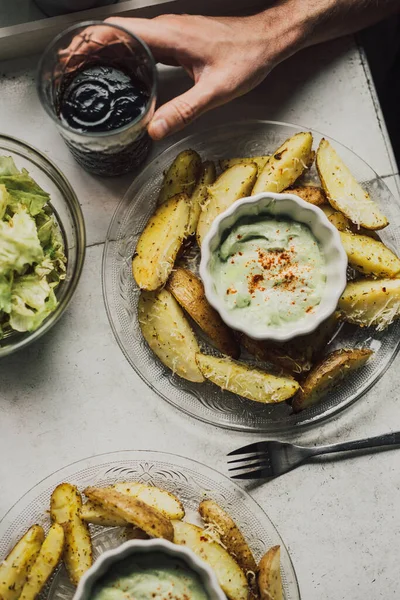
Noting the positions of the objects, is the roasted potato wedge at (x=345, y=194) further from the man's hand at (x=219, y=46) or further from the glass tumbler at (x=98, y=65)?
the glass tumbler at (x=98, y=65)

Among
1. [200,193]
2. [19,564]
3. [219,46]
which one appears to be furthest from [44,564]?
[219,46]

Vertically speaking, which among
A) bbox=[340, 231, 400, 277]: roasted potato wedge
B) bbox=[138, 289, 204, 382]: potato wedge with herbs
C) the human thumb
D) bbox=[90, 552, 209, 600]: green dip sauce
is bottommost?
bbox=[90, 552, 209, 600]: green dip sauce

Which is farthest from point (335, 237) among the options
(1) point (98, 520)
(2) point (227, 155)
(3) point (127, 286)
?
(1) point (98, 520)

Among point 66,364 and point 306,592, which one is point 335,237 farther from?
point 306,592

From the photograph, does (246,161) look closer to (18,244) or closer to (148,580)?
(18,244)

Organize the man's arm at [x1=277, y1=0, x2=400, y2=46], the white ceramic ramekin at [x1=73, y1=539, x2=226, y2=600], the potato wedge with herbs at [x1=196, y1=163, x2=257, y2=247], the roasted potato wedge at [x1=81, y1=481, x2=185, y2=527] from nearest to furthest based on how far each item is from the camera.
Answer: the white ceramic ramekin at [x1=73, y1=539, x2=226, y2=600] → the roasted potato wedge at [x1=81, y1=481, x2=185, y2=527] → the potato wedge with herbs at [x1=196, y1=163, x2=257, y2=247] → the man's arm at [x1=277, y1=0, x2=400, y2=46]

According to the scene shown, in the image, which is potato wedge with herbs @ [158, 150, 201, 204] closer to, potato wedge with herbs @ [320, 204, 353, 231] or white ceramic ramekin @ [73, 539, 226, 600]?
potato wedge with herbs @ [320, 204, 353, 231]

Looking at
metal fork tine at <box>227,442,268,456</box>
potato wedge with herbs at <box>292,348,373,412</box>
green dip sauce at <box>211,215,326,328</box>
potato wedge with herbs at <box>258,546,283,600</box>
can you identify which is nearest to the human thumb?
green dip sauce at <box>211,215,326,328</box>

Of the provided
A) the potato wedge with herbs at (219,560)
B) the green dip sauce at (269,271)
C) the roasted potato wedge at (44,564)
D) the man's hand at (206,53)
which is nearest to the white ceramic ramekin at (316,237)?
the green dip sauce at (269,271)
